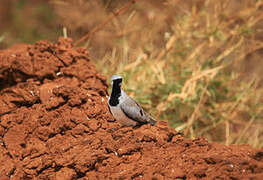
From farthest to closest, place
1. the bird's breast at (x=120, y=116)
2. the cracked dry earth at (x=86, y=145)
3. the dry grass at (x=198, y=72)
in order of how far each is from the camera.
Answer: the dry grass at (x=198, y=72) → the bird's breast at (x=120, y=116) → the cracked dry earth at (x=86, y=145)

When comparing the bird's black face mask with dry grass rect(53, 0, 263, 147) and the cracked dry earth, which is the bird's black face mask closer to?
the cracked dry earth

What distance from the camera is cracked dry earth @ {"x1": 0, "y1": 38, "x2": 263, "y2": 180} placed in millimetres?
2414

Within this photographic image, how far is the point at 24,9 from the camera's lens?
957 centimetres

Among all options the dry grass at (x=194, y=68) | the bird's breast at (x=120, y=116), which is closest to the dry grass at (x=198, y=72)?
the dry grass at (x=194, y=68)

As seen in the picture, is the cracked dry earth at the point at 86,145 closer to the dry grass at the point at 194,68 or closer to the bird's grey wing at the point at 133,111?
the bird's grey wing at the point at 133,111

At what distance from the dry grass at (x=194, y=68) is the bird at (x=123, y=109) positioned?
139 cm

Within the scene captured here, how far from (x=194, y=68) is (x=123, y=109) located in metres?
2.27

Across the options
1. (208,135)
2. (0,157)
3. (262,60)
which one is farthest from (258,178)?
(262,60)

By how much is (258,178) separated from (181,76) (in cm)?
292

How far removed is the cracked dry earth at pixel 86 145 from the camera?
2.41 metres

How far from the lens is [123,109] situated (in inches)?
119

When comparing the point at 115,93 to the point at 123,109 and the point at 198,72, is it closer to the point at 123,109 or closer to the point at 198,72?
the point at 123,109

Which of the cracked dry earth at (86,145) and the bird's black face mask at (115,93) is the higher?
the bird's black face mask at (115,93)

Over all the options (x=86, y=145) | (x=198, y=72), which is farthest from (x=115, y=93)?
(x=198, y=72)
